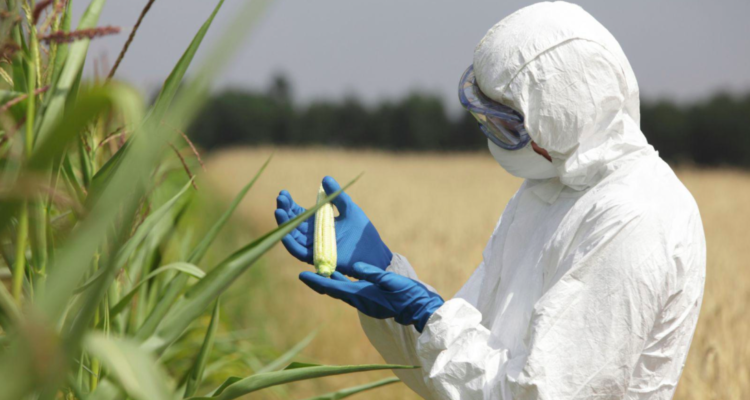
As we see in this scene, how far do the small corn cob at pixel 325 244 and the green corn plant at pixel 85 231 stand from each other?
0.28m

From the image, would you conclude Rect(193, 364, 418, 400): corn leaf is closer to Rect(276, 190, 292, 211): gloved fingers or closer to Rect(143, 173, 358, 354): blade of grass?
Rect(143, 173, 358, 354): blade of grass

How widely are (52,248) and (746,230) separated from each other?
7147 millimetres

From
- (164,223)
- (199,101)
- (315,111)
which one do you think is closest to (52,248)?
(199,101)

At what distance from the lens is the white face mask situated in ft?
4.77

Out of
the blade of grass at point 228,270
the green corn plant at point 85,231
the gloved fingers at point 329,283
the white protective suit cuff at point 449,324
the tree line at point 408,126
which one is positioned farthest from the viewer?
the tree line at point 408,126

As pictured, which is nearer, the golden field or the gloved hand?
the gloved hand

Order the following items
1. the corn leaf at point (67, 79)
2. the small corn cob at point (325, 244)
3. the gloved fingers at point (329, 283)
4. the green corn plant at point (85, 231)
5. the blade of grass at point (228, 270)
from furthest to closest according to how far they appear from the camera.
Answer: the small corn cob at point (325, 244)
the gloved fingers at point (329, 283)
the corn leaf at point (67, 79)
the blade of grass at point (228, 270)
the green corn plant at point (85, 231)

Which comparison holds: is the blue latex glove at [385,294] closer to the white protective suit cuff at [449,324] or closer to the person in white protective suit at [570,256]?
the person in white protective suit at [570,256]

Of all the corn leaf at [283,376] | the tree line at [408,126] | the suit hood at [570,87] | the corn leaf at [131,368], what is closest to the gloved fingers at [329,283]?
the corn leaf at [283,376]

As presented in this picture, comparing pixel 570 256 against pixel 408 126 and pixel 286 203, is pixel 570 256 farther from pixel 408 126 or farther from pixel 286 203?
pixel 408 126

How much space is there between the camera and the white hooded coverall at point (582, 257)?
46.8 inches

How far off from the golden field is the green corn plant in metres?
Answer: 1.85

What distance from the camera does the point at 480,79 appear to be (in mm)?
1401

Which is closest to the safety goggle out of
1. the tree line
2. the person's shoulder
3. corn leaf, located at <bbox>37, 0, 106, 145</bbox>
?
the person's shoulder
